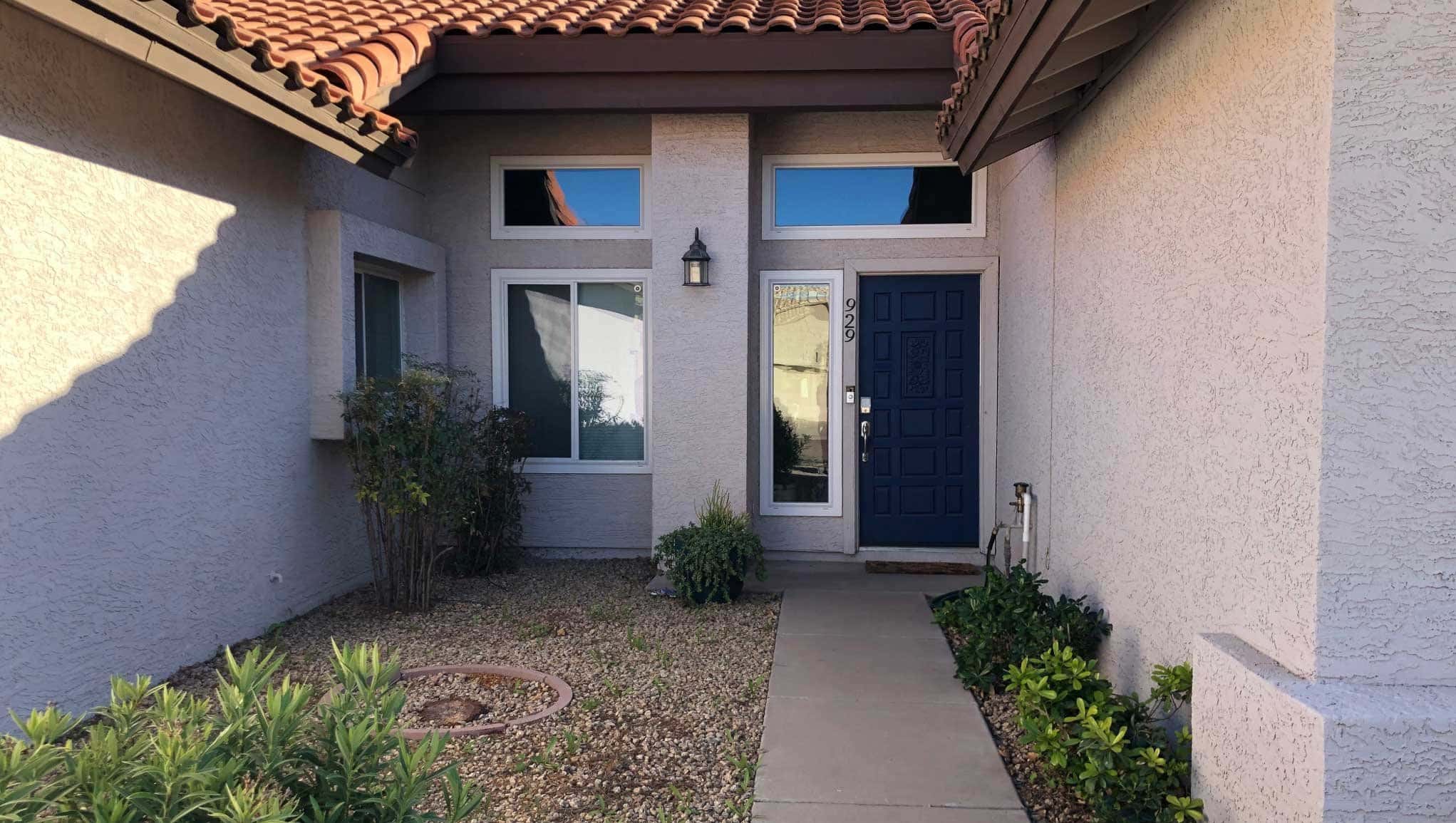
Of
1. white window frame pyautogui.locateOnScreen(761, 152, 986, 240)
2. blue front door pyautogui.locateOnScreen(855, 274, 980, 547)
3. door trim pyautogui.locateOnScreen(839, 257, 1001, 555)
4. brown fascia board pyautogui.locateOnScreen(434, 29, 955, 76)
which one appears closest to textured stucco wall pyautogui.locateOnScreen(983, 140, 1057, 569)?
door trim pyautogui.locateOnScreen(839, 257, 1001, 555)

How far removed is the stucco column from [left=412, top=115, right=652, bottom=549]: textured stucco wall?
2.24ft

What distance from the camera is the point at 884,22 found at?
689cm

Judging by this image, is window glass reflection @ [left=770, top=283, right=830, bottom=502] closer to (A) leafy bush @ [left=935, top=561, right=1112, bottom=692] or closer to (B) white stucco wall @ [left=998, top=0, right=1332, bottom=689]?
(B) white stucco wall @ [left=998, top=0, right=1332, bottom=689]

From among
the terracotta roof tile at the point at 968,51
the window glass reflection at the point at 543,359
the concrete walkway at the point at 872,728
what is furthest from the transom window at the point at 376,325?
the terracotta roof tile at the point at 968,51

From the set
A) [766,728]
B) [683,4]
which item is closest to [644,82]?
[683,4]

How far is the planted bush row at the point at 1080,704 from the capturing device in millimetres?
3268

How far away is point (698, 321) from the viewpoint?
7.43 metres

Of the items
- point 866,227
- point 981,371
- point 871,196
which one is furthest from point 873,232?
point 981,371

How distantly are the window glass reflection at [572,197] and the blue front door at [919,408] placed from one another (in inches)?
86.6

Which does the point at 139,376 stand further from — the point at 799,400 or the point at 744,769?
the point at 799,400

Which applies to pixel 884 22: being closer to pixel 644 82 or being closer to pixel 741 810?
pixel 644 82

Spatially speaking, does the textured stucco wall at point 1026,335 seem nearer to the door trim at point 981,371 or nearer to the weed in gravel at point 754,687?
the door trim at point 981,371

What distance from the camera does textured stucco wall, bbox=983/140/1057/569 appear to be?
5988 mm

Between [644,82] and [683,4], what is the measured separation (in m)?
1.35
